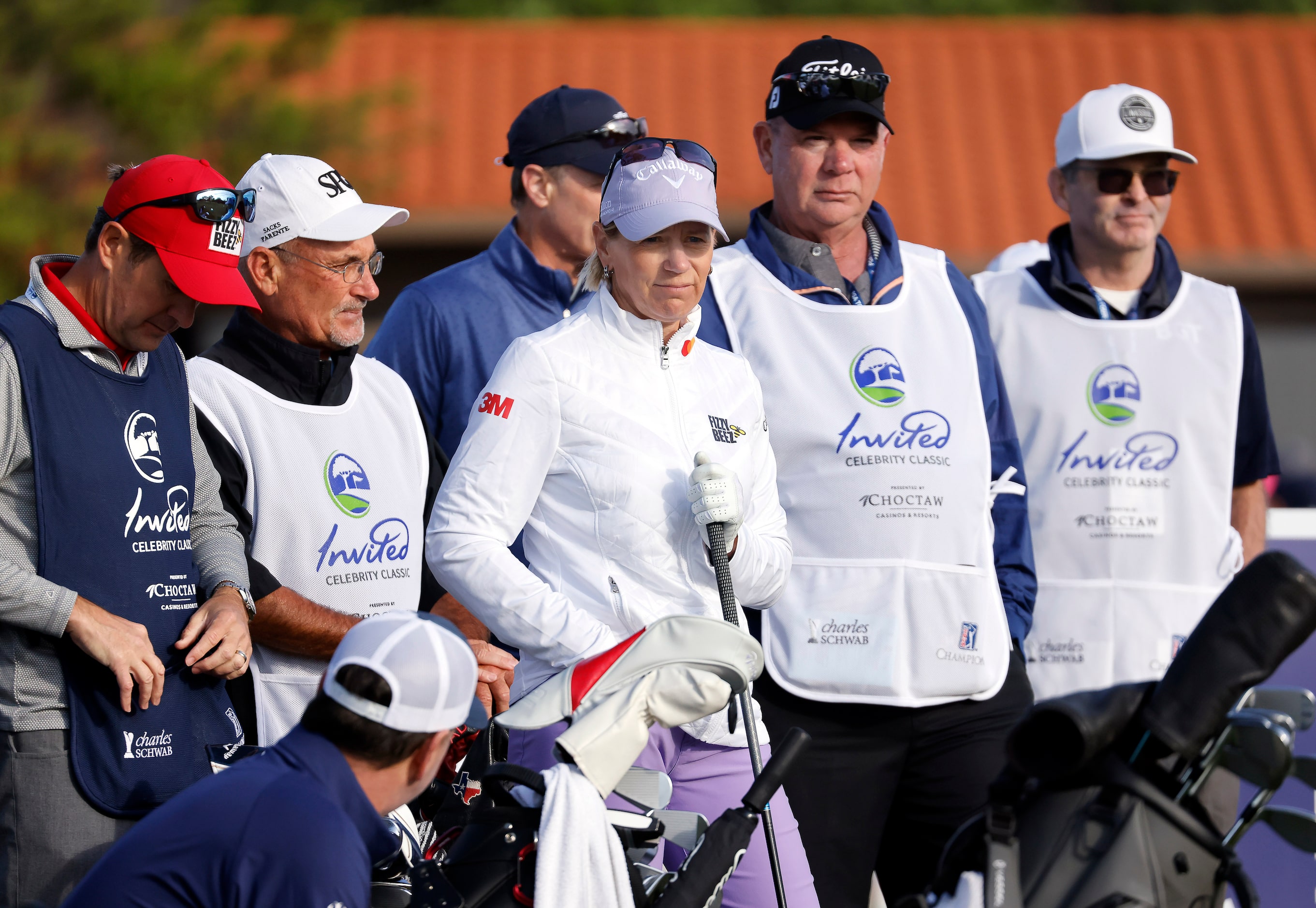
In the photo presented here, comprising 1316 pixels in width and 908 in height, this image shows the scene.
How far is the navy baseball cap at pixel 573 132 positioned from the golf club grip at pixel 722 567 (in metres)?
1.96

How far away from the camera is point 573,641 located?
3365 mm

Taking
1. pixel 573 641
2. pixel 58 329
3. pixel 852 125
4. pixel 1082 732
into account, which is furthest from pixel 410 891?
pixel 852 125

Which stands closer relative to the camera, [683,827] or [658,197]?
[683,827]

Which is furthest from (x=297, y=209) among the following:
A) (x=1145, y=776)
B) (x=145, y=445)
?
(x=1145, y=776)

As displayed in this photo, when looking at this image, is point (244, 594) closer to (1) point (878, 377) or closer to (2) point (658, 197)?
(2) point (658, 197)

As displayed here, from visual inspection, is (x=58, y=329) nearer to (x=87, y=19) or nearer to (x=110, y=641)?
(x=110, y=641)

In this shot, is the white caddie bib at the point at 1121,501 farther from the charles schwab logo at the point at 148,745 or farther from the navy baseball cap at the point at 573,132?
the charles schwab logo at the point at 148,745

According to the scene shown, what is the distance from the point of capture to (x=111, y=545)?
3379 millimetres

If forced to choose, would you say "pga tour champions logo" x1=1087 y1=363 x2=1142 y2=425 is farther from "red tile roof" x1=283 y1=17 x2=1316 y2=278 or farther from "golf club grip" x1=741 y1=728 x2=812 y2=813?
"red tile roof" x1=283 y1=17 x2=1316 y2=278

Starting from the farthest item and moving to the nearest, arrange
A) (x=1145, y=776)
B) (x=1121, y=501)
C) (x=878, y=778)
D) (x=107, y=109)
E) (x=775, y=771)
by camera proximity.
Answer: (x=107, y=109) < (x=1121, y=501) < (x=878, y=778) < (x=775, y=771) < (x=1145, y=776)

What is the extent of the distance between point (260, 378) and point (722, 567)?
1.39 meters

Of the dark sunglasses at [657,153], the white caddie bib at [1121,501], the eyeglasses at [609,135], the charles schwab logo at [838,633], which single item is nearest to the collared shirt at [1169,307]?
the white caddie bib at [1121,501]

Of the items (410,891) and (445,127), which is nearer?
(410,891)

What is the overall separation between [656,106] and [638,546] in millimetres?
13362
